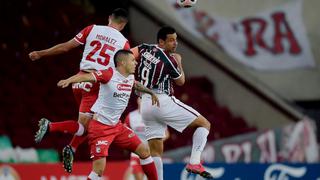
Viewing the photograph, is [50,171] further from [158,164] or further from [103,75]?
[103,75]

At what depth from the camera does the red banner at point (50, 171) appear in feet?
38.4

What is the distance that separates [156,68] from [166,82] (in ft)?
0.77

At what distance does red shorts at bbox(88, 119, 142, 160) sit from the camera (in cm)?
1013

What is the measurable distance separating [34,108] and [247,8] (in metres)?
5.67

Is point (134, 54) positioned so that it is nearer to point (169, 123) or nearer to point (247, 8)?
point (169, 123)

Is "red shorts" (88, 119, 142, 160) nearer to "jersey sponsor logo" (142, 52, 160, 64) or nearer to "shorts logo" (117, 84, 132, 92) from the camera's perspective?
"shorts logo" (117, 84, 132, 92)

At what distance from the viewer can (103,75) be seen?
992 centimetres

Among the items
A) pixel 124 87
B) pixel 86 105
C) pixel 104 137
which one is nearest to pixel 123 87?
pixel 124 87

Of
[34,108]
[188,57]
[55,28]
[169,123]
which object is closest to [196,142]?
[169,123]

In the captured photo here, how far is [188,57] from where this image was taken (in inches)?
766

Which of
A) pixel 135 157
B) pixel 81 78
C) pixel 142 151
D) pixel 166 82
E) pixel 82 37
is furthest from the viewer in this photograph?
pixel 135 157

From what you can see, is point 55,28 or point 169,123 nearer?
point 169,123

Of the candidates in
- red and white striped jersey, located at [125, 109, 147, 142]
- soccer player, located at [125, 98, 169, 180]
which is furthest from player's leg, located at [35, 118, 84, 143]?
red and white striped jersey, located at [125, 109, 147, 142]

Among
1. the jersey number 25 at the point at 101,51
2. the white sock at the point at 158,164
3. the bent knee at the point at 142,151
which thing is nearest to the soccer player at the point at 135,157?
the white sock at the point at 158,164
